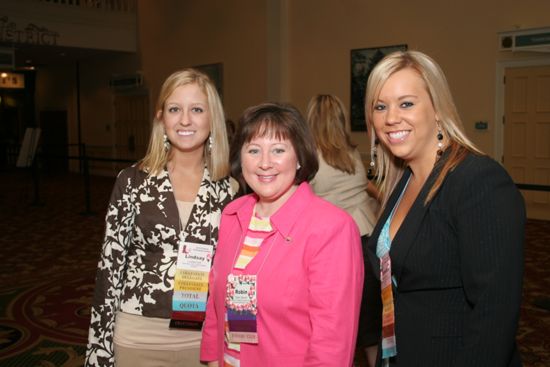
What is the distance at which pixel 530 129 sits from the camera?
355 inches

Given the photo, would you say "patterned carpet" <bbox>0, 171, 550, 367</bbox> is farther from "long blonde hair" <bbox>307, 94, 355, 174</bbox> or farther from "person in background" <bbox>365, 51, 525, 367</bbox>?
"person in background" <bbox>365, 51, 525, 367</bbox>


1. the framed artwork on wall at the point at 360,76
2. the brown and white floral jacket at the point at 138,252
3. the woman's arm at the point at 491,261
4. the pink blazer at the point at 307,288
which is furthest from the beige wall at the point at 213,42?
the woman's arm at the point at 491,261

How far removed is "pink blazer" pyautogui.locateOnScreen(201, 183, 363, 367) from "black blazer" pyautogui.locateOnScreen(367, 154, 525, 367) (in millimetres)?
169

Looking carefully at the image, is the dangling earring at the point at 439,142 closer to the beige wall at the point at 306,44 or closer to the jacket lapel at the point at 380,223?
the jacket lapel at the point at 380,223

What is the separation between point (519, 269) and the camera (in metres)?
1.36

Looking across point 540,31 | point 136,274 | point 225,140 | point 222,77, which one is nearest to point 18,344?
point 136,274

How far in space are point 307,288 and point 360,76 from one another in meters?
9.96

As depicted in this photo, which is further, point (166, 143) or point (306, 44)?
point (306, 44)

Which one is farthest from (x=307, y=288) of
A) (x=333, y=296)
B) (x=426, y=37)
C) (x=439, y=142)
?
(x=426, y=37)

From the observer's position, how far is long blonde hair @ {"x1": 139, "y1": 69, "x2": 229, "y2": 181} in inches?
81.5

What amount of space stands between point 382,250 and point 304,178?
1.12 feet

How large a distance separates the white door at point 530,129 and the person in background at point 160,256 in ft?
27.1

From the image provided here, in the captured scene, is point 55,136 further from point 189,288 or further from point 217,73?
point 189,288

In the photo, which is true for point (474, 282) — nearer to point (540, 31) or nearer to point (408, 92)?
point (408, 92)
